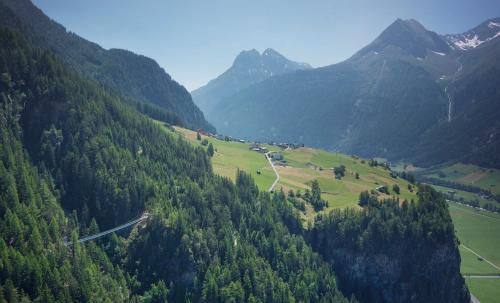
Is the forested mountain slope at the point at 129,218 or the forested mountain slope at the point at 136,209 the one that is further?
the forested mountain slope at the point at 136,209

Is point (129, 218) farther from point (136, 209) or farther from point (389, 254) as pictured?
point (389, 254)

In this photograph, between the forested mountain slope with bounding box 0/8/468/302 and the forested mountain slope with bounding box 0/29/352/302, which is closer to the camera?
the forested mountain slope with bounding box 0/8/468/302

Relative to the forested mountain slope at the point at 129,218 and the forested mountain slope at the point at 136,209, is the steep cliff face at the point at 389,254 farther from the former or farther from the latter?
the forested mountain slope at the point at 136,209

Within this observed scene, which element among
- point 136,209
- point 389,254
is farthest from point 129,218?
point 389,254

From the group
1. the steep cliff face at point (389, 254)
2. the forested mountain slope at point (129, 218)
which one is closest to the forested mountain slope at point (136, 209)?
the forested mountain slope at point (129, 218)

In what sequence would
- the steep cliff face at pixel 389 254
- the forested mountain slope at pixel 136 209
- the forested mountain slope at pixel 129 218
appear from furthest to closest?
the steep cliff face at pixel 389 254 → the forested mountain slope at pixel 136 209 → the forested mountain slope at pixel 129 218

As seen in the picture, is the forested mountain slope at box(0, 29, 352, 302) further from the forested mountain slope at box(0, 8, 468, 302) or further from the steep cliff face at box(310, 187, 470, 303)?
the steep cliff face at box(310, 187, 470, 303)

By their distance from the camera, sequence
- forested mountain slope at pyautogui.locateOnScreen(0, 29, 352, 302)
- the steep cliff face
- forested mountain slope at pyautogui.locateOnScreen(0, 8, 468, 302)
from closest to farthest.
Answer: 1. forested mountain slope at pyautogui.locateOnScreen(0, 8, 468, 302)
2. forested mountain slope at pyautogui.locateOnScreen(0, 29, 352, 302)
3. the steep cliff face

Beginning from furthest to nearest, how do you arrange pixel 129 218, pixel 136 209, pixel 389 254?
pixel 389 254 → pixel 136 209 → pixel 129 218

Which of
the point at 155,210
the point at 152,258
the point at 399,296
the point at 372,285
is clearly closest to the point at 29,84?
the point at 155,210

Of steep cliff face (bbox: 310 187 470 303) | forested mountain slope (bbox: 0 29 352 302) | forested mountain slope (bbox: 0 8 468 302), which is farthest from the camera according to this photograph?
steep cliff face (bbox: 310 187 470 303)

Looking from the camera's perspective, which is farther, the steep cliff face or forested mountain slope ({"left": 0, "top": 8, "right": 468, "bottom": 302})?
the steep cliff face

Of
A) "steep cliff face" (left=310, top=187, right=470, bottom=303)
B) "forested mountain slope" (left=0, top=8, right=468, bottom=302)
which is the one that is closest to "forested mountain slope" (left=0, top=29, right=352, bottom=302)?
"forested mountain slope" (left=0, top=8, right=468, bottom=302)
